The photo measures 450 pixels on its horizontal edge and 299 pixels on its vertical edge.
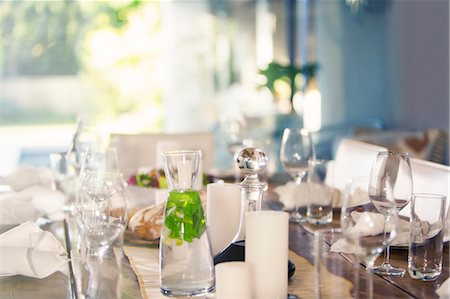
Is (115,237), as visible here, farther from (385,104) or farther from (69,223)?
(385,104)

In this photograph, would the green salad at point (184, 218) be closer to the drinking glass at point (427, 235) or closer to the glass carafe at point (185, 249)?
the glass carafe at point (185, 249)

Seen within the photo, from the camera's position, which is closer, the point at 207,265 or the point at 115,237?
the point at 115,237

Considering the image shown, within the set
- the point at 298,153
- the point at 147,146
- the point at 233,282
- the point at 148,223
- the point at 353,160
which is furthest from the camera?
the point at 147,146

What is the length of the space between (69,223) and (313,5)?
4461mm

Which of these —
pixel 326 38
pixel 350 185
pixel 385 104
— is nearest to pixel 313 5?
pixel 326 38

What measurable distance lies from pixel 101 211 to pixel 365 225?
467 mm

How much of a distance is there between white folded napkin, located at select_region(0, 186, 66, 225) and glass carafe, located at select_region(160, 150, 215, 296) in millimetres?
843

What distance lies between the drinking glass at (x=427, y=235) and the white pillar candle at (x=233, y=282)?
424 millimetres

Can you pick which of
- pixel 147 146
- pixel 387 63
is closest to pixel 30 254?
pixel 147 146

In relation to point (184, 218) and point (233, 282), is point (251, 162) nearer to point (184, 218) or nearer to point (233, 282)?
point (184, 218)

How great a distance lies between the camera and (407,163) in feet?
5.52

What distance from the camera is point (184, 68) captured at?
6223mm

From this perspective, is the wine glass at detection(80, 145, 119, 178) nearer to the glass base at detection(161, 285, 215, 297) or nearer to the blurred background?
the glass base at detection(161, 285, 215, 297)

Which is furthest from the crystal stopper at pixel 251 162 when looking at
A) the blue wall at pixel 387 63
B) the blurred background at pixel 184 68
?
the blurred background at pixel 184 68
